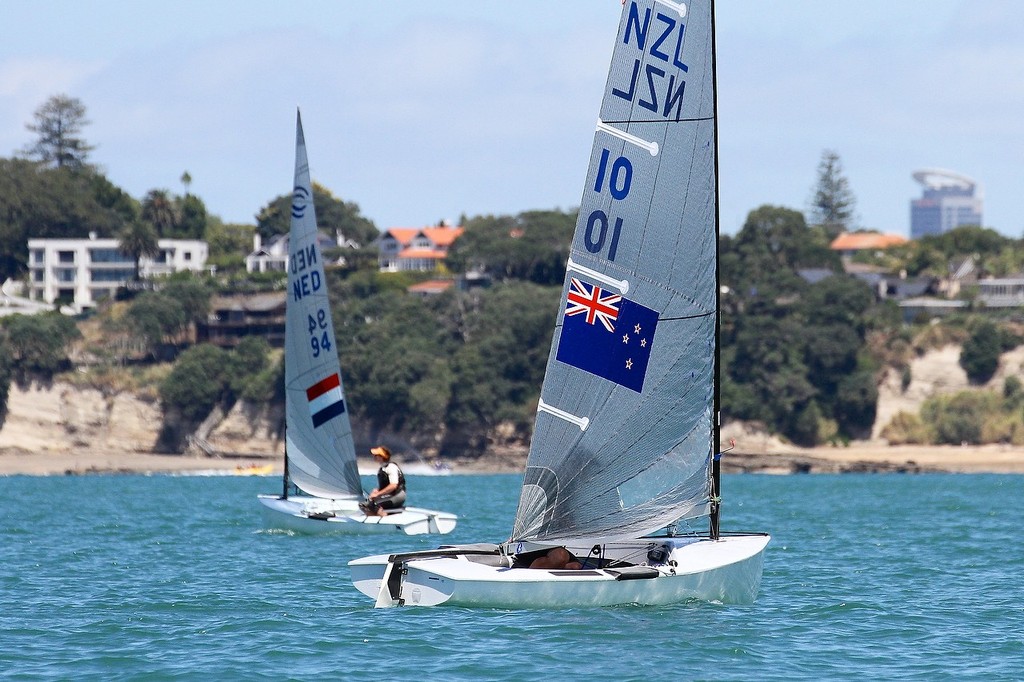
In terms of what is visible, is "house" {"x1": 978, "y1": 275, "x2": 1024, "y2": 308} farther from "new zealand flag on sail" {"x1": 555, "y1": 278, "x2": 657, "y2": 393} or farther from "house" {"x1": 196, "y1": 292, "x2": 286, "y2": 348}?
"new zealand flag on sail" {"x1": 555, "y1": 278, "x2": 657, "y2": 393}

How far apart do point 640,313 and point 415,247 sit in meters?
133

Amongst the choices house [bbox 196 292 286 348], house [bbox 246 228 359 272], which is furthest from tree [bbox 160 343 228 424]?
house [bbox 246 228 359 272]

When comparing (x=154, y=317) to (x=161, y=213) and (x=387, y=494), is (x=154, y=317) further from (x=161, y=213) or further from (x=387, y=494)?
(x=387, y=494)

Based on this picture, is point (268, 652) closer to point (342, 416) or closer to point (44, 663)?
point (44, 663)

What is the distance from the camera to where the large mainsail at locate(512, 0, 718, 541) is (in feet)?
61.4

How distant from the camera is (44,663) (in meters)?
16.9

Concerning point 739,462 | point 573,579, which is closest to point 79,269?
point 739,462

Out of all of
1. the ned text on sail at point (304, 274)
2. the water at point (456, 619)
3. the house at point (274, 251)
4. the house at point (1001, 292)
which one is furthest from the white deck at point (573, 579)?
the house at point (274, 251)

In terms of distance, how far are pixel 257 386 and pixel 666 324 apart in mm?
85441

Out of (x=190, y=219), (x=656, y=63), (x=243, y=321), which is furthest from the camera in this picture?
(x=190, y=219)

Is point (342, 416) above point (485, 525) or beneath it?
above

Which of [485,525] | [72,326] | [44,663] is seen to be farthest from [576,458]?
[72,326]

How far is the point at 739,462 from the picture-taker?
9931cm

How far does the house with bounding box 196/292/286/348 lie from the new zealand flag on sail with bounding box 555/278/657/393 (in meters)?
93.4
